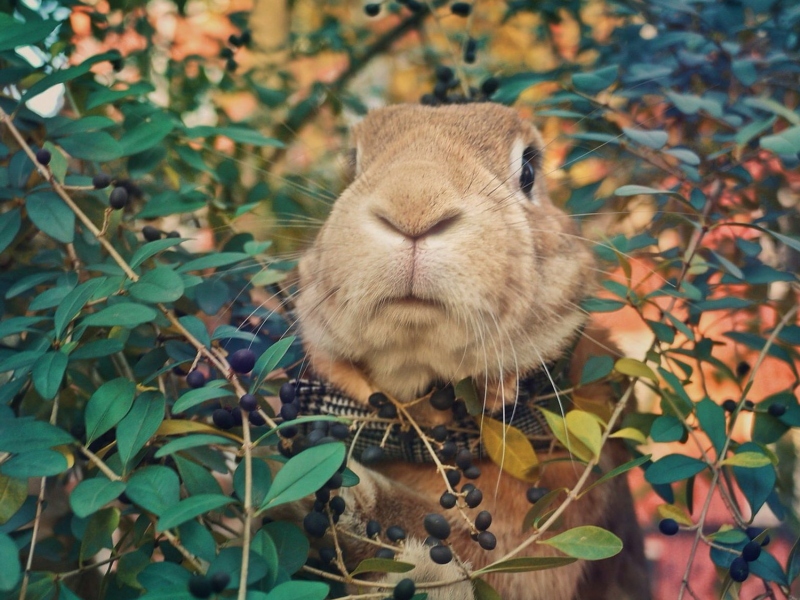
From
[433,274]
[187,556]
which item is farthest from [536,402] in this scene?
[187,556]

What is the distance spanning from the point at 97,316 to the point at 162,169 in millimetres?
1426

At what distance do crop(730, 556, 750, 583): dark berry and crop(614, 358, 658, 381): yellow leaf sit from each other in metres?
0.43

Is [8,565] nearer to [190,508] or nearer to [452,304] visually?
[190,508]

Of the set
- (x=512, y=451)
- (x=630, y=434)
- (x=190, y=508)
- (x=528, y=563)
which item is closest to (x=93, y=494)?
(x=190, y=508)

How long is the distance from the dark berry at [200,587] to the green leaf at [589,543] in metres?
0.59

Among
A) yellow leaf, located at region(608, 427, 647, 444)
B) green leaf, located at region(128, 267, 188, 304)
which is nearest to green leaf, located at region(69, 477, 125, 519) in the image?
green leaf, located at region(128, 267, 188, 304)

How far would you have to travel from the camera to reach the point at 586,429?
151 cm

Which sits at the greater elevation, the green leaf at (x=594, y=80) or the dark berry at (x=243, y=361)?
the green leaf at (x=594, y=80)

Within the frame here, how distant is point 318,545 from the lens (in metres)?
1.67

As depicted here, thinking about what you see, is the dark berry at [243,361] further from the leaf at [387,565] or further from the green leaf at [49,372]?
the leaf at [387,565]

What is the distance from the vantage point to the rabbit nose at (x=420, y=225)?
158cm

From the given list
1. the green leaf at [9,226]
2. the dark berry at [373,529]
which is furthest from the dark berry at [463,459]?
the green leaf at [9,226]

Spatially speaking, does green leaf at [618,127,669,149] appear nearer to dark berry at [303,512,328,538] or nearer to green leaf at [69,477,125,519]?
dark berry at [303,512,328,538]

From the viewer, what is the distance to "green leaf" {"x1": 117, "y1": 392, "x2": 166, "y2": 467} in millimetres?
1185
